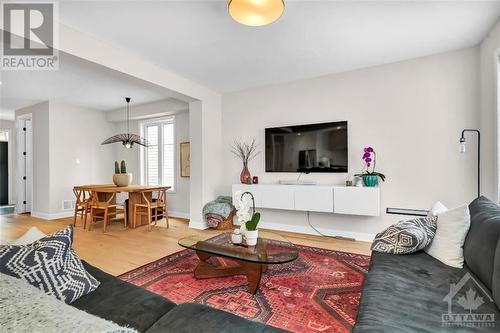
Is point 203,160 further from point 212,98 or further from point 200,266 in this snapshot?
point 200,266

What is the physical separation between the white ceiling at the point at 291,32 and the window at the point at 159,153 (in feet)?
8.12

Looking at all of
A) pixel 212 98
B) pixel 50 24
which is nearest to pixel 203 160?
pixel 212 98

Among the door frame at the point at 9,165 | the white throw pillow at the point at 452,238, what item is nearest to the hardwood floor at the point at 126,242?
the white throw pillow at the point at 452,238

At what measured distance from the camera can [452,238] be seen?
1814 mm

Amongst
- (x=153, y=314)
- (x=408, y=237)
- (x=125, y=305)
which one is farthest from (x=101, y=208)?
(x=408, y=237)

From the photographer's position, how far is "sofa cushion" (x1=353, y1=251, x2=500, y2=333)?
3.56 ft

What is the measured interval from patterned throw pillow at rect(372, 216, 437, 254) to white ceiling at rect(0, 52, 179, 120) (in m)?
3.40

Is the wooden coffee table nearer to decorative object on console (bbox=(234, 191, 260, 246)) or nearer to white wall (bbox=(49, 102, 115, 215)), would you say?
decorative object on console (bbox=(234, 191, 260, 246))

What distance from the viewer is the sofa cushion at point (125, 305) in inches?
44.7

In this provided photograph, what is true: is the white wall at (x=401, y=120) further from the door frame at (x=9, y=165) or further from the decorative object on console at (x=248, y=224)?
the door frame at (x=9, y=165)

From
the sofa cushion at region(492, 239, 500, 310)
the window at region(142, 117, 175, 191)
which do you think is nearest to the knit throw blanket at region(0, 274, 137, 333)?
the sofa cushion at region(492, 239, 500, 310)

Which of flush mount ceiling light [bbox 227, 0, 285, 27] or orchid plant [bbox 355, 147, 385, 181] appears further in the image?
orchid plant [bbox 355, 147, 385, 181]

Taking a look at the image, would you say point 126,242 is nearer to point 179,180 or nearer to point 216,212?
point 216,212

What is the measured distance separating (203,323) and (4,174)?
9.27 m
